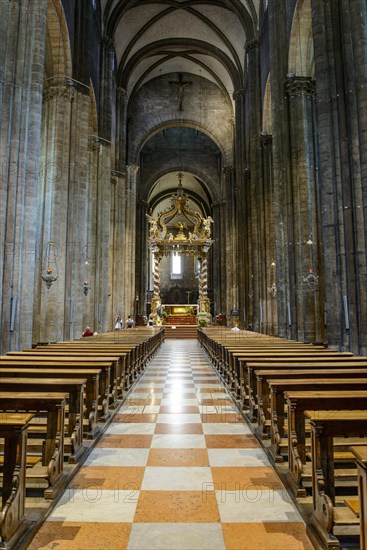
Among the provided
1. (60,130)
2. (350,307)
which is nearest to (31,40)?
(60,130)

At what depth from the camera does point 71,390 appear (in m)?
4.04

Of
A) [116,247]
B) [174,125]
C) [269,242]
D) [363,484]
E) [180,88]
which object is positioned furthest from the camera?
[174,125]

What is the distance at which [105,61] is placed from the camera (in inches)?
834

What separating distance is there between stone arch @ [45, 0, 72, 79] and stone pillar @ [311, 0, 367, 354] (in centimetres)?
820

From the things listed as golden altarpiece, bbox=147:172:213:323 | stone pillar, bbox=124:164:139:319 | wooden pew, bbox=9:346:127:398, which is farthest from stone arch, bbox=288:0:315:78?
stone pillar, bbox=124:164:139:319

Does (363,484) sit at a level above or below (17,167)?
below

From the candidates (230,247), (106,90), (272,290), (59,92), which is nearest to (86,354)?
(59,92)

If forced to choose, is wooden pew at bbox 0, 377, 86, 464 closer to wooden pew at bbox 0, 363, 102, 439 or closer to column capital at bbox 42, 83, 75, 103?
wooden pew at bbox 0, 363, 102, 439

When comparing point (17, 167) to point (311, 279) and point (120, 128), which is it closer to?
point (311, 279)

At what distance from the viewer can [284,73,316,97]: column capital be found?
14.3 m

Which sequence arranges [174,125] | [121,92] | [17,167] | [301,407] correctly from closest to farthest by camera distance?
[301,407] < [17,167] < [121,92] < [174,125]

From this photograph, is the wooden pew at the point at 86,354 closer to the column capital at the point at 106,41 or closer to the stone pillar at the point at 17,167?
the stone pillar at the point at 17,167

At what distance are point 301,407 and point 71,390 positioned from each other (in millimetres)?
2055

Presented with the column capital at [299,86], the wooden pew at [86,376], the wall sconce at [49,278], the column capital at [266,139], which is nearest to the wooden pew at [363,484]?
the wooden pew at [86,376]
